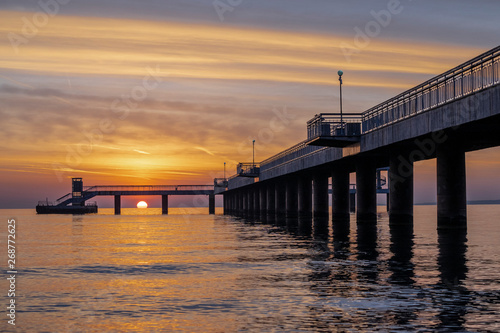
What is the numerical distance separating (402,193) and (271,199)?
8366 centimetres

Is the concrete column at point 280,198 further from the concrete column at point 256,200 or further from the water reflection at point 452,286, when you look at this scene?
the water reflection at point 452,286

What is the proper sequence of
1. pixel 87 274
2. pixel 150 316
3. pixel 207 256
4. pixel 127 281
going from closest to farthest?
pixel 150 316 < pixel 127 281 < pixel 87 274 < pixel 207 256

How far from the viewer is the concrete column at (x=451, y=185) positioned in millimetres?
52219

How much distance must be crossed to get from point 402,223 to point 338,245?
78.5 ft

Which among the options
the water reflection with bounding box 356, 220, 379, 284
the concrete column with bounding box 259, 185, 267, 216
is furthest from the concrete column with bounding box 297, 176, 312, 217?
the water reflection with bounding box 356, 220, 379, 284

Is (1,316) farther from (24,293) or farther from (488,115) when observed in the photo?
(488,115)

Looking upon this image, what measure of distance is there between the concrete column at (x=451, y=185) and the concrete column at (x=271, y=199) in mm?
93433

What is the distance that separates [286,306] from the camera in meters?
17.9

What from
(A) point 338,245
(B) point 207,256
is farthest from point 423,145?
(B) point 207,256

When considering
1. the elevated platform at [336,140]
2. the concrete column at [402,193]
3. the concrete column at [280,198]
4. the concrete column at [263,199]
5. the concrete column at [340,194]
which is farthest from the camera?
the concrete column at [263,199]

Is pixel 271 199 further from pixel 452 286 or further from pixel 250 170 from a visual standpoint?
pixel 452 286

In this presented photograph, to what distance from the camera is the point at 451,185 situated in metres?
52.2

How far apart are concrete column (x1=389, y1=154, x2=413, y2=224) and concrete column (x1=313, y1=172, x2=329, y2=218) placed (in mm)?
35199

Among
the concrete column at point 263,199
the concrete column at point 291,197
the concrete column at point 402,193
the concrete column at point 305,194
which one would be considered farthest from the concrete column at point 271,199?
the concrete column at point 402,193
